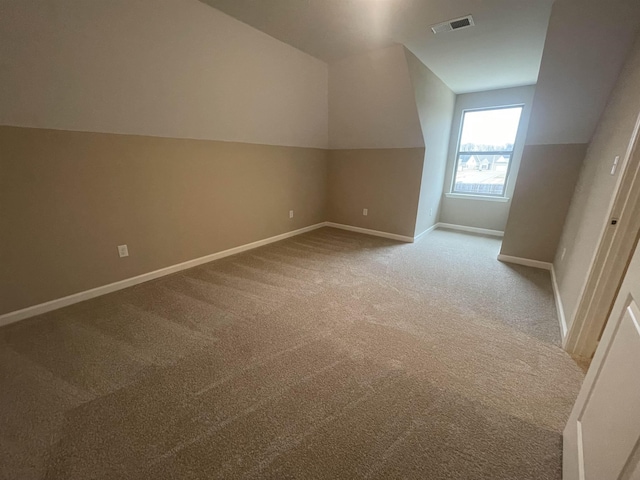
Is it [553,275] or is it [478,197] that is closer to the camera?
[553,275]

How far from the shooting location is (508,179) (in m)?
4.39

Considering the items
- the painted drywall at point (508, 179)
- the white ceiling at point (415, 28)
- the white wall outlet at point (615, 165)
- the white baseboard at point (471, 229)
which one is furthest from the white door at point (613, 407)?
the white baseboard at point (471, 229)

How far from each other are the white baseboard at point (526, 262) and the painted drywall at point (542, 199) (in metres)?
0.04

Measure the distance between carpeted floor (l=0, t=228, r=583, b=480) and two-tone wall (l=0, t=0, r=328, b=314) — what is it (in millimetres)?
495

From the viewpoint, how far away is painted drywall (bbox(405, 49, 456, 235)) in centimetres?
326

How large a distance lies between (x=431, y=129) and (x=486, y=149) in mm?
1403

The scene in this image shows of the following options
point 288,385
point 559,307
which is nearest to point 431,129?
point 559,307

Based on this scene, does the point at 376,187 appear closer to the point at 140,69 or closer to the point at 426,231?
the point at 426,231

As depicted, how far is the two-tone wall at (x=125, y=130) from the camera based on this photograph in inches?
67.7

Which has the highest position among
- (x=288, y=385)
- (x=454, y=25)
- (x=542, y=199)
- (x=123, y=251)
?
(x=454, y=25)

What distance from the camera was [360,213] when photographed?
181 inches

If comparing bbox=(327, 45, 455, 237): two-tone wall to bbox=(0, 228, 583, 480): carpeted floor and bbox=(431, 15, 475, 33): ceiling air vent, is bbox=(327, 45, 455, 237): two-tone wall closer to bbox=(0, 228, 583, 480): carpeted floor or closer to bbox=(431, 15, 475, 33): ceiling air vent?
bbox=(431, 15, 475, 33): ceiling air vent

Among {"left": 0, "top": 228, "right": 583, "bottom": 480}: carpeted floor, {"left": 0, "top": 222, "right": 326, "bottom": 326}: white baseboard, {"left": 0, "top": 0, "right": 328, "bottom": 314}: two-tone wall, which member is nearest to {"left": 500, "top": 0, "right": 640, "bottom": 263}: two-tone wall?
{"left": 0, "top": 228, "right": 583, "bottom": 480}: carpeted floor

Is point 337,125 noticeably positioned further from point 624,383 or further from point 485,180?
point 624,383
